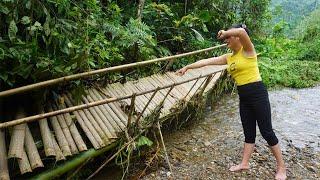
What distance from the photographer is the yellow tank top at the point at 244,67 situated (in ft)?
12.1

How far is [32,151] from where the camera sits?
3.45 meters

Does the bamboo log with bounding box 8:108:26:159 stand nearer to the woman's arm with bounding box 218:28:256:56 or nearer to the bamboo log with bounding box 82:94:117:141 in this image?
the bamboo log with bounding box 82:94:117:141

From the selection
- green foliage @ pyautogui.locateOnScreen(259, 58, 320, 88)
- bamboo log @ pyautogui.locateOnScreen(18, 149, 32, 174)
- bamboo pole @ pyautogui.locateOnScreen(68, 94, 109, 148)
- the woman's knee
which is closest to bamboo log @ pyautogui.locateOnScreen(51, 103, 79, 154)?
bamboo pole @ pyautogui.locateOnScreen(68, 94, 109, 148)

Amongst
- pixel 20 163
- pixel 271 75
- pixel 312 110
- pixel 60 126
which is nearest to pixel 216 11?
pixel 271 75

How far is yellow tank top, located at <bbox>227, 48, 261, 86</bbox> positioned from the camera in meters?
3.69

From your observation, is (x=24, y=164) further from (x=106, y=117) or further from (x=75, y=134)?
(x=106, y=117)

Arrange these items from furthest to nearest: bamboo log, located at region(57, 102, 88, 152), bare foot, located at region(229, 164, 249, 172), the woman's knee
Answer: bare foot, located at region(229, 164, 249, 172)
the woman's knee
bamboo log, located at region(57, 102, 88, 152)

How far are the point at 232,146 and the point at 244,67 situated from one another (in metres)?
1.70

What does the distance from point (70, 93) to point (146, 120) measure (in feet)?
3.33

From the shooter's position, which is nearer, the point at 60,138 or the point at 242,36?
the point at 242,36

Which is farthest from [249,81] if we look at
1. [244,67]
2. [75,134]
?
[75,134]

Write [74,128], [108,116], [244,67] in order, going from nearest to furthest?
[244,67]
[74,128]
[108,116]

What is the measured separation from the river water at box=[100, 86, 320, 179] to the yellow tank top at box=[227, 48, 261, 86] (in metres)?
1.16

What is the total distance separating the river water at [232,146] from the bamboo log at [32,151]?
1.23 meters
